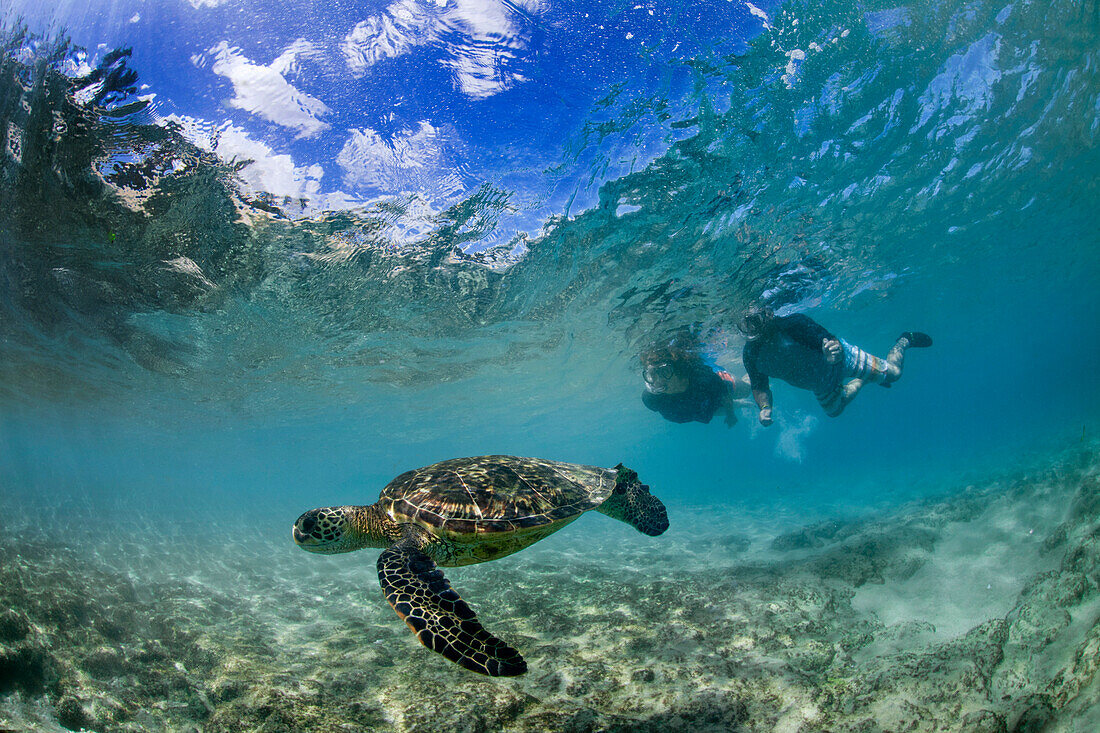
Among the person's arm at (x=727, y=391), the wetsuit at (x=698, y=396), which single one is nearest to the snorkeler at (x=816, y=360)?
the person's arm at (x=727, y=391)

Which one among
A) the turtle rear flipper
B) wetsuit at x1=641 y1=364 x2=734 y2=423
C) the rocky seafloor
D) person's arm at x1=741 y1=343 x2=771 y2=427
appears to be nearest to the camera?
the rocky seafloor

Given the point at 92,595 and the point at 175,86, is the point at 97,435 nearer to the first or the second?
the point at 92,595

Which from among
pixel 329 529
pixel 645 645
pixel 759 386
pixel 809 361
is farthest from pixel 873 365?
pixel 329 529

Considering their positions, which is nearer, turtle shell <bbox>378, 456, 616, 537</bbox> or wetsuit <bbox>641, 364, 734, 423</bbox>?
turtle shell <bbox>378, 456, 616, 537</bbox>

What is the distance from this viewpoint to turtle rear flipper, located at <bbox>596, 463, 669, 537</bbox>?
542 cm

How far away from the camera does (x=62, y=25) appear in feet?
18.3

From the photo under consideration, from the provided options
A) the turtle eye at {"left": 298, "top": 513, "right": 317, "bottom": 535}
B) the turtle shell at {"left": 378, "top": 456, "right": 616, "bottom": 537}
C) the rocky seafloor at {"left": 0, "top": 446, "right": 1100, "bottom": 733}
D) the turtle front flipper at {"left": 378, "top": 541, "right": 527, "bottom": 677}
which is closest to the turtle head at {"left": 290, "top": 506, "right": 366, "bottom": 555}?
the turtle eye at {"left": 298, "top": 513, "right": 317, "bottom": 535}

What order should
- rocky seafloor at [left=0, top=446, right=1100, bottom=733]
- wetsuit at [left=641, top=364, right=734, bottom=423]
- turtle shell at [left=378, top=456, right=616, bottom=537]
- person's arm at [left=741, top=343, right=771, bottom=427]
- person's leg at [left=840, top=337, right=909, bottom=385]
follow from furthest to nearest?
1. wetsuit at [left=641, top=364, right=734, bottom=423]
2. person's leg at [left=840, top=337, right=909, bottom=385]
3. person's arm at [left=741, top=343, right=771, bottom=427]
4. turtle shell at [left=378, top=456, right=616, bottom=537]
5. rocky seafloor at [left=0, top=446, right=1100, bottom=733]

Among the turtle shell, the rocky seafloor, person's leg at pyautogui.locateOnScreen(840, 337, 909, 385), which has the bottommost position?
the rocky seafloor

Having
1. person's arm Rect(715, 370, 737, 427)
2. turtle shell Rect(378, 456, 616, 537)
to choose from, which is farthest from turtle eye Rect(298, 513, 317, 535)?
person's arm Rect(715, 370, 737, 427)

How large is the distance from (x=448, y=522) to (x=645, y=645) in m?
2.74

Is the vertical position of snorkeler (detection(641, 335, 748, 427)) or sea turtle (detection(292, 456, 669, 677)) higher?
snorkeler (detection(641, 335, 748, 427))

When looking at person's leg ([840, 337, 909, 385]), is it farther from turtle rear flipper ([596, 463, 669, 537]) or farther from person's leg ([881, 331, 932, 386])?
turtle rear flipper ([596, 463, 669, 537])

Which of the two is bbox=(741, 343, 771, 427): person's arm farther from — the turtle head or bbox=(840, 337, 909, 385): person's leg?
the turtle head
